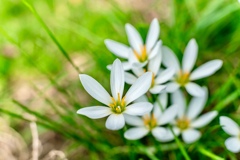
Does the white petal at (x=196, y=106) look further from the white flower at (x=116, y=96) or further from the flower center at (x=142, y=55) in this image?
the white flower at (x=116, y=96)

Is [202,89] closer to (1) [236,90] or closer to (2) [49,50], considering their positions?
(1) [236,90]

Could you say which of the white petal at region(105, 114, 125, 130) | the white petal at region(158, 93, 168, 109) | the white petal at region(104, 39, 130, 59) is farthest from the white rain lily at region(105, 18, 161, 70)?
the white petal at region(105, 114, 125, 130)

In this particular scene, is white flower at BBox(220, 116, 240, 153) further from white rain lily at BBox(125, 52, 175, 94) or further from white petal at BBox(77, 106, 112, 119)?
white petal at BBox(77, 106, 112, 119)

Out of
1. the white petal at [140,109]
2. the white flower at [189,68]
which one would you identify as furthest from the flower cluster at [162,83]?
the white petal at [140,109]

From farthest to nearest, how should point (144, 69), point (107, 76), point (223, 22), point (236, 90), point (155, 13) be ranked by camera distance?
1. point (155, 13)
2. point (223, 22)
3. point (107, 76)
4. point (236, 90)
5. point (144, 69)

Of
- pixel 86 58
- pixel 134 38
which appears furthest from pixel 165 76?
pixel 86 58

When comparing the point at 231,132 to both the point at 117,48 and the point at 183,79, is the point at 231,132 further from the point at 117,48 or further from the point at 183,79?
the point at 117,48

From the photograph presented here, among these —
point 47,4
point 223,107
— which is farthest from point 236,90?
point 47,4
